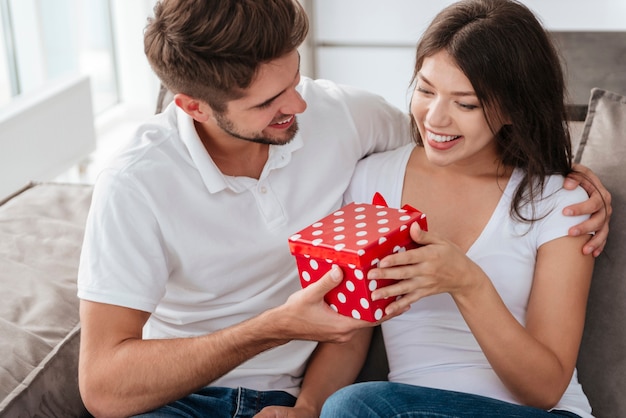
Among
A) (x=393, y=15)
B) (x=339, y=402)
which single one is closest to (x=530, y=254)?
(x=339, y=402)

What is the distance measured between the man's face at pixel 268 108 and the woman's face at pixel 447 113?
0.71ft

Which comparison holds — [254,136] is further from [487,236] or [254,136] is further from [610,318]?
[610,318]

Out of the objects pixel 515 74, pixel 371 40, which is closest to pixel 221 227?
pixel 515 74

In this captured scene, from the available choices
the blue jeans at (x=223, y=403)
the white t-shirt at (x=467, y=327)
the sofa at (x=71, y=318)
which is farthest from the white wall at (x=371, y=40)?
the blue jeans at (x=223, y=403)

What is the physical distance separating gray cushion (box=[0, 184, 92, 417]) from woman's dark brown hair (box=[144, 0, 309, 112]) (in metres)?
0.51

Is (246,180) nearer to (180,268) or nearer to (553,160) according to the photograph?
(180,268)

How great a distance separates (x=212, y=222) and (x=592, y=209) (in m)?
0.65

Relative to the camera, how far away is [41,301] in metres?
1.64

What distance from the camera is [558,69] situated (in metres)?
1.47

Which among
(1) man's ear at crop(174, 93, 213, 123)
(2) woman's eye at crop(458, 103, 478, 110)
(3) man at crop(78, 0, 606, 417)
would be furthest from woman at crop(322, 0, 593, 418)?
(1) man's ear at crop(174, 93, 213, 123)

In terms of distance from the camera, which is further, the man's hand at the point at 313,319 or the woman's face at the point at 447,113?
the woman's face at the point at 447,113

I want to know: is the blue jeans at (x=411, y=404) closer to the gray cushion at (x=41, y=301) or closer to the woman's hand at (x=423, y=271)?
the woman's hand at (x=423, y=271)

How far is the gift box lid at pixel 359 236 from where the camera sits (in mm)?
1176

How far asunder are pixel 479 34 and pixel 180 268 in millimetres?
643
